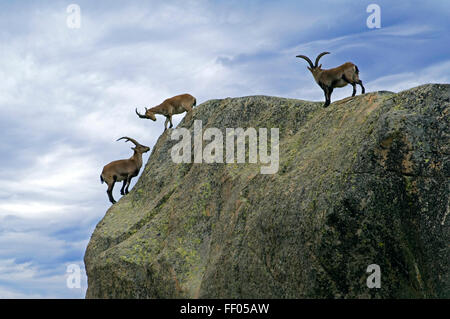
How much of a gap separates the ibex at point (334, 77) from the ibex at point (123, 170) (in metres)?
7.69

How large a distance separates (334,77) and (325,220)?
665cm

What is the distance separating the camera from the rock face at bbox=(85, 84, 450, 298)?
882cm

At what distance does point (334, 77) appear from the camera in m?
14.5

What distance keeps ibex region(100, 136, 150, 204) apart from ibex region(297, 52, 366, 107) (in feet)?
25.2

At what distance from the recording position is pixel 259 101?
1537 centimetres

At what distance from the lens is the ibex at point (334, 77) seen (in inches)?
555

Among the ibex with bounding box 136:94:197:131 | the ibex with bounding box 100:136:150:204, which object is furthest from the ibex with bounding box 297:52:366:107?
the ibex with bounding box 100:136:150:204

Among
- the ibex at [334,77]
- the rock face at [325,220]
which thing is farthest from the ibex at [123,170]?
the ibex at [334,77]

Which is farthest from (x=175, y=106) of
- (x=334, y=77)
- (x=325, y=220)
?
(x=325, y=220)

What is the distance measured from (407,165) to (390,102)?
1.66 m

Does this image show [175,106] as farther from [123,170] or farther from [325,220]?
[325,220]

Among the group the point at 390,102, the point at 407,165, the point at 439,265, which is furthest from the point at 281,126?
the point at 439,265

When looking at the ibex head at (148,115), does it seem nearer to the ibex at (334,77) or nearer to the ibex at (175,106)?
the ibex at (175,106)

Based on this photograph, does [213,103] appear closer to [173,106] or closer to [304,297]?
[173,106]
